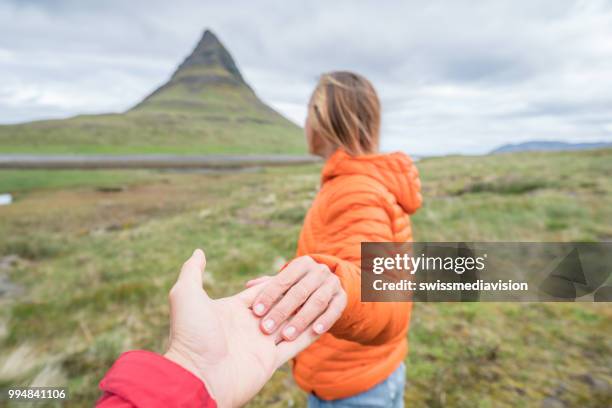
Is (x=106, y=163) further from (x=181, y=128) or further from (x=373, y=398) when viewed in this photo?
(x=181, y=128)

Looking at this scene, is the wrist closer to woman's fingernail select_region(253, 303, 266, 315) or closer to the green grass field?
woman's fingernail select_region(253, 303, 266, 315)

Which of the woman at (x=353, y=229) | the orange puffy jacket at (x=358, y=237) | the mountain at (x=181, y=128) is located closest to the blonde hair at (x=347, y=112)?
the woman at (x=353, y=229)

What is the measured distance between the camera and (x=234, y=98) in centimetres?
17788

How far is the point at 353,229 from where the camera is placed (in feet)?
5.42

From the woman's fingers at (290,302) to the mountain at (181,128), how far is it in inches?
2837

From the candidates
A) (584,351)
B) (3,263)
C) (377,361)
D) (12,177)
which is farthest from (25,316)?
(12,177)

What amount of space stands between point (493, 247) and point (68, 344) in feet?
23.8

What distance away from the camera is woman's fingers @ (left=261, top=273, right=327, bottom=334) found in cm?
124

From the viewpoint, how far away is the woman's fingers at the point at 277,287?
4.15ft

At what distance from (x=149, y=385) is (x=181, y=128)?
107953 mm

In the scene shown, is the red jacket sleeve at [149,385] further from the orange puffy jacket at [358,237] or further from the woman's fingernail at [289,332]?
the orange puffy jacket at [358,237]

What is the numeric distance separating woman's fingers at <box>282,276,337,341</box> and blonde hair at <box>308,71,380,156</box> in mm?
896

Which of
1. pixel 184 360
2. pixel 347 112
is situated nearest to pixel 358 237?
pixel 347 112

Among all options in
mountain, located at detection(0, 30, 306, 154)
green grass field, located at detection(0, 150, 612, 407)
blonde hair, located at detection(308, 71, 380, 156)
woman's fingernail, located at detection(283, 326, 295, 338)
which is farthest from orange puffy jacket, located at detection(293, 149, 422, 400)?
mountain, located at detection(0, 30, 306, 154)
